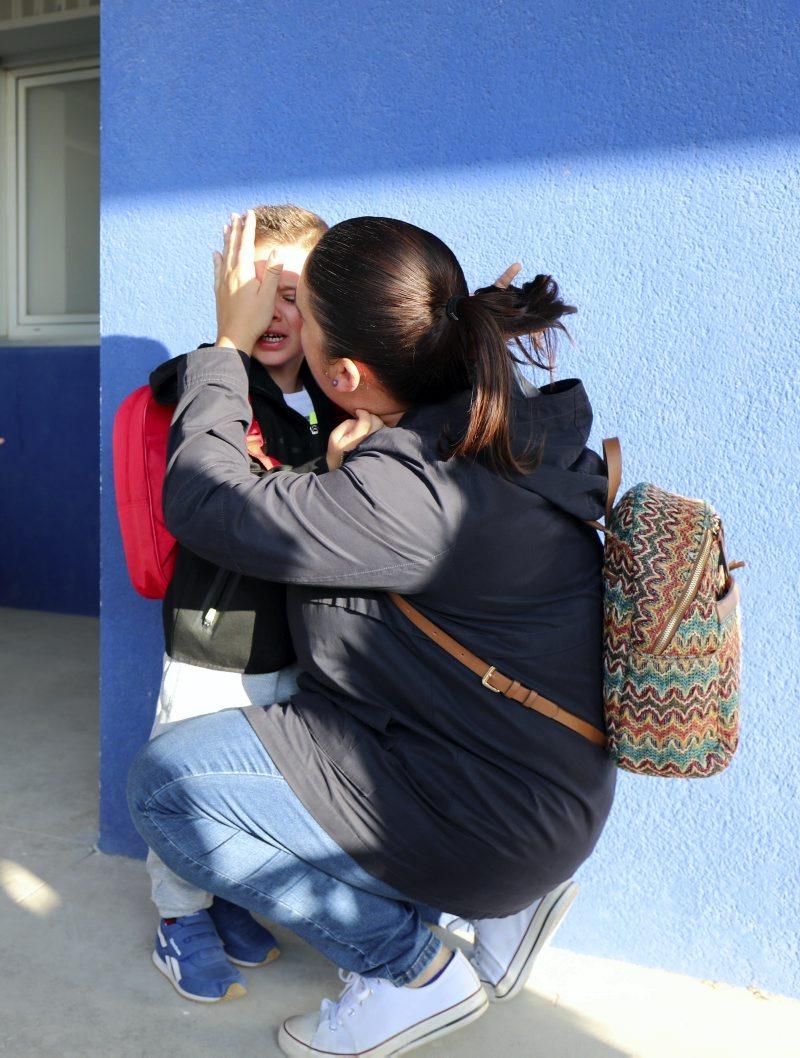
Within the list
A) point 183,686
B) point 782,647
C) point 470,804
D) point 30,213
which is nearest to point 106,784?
point 183,686

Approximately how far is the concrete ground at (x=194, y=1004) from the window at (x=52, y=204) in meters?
3.61

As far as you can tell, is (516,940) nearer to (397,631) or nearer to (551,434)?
(397,631)

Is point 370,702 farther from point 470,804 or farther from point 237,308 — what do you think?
point 237,308

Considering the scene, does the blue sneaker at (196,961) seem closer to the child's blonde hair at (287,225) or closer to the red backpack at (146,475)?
the red backpack at (146,475)

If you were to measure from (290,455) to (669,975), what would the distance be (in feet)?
4.45

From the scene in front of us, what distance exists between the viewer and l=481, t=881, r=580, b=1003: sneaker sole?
199 centimetres

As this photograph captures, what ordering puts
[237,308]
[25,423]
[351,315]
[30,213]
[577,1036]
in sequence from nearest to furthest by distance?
[351,315], [237,308], [577,1036], [25,423], [30,213]

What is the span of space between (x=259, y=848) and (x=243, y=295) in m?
0.98

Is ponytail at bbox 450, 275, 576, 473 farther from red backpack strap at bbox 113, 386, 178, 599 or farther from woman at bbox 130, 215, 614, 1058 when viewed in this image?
red backpack strap at bbox 113, 386, 178, 599

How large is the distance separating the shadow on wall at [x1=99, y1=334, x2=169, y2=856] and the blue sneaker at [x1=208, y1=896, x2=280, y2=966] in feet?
1.53

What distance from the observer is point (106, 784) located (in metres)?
2.58

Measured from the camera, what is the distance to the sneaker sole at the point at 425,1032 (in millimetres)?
1818

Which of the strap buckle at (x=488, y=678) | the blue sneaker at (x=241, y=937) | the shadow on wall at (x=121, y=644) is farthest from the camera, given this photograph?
the shadow on wall at (x=121, y=644)

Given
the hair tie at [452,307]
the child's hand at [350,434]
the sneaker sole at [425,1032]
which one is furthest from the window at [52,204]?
the sneaker sole at [425,1032]
